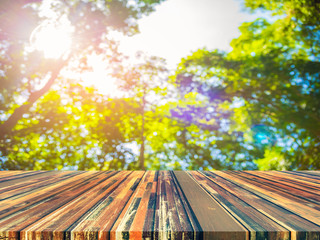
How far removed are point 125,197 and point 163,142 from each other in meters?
7.04

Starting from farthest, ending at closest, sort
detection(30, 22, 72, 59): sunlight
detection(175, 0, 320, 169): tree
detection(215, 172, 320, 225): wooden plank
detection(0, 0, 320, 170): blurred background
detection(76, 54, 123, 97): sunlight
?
detection(76, 54, 123, 97): sunlight < detection(175, 0, 320, 169): tree < detection(0, 0, 320, 170): blurred background < detection(30, 22, 72, 59): sunlight < detection(215, 172, 320, 225): wooden plank

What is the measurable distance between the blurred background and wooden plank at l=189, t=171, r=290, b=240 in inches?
190

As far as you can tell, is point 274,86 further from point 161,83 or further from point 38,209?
point 38,209

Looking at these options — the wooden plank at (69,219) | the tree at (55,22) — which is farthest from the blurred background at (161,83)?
the wooden plank at (69,219)

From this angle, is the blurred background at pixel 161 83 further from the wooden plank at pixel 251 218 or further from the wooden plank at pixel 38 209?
the wooden plank at pixel 251 218

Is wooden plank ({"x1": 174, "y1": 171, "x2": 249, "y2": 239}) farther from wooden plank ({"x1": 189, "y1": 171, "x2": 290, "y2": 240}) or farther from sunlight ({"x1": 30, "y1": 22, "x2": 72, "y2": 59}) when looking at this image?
sunlight ({"x1": 30, "y1": 22, "x2": 72, "y2": 59})

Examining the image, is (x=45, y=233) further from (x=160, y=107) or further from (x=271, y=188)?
(x=160, y=107)

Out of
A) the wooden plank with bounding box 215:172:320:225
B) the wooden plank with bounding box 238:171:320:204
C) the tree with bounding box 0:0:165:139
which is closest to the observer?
the wooden plank with bounding box 215:172:320:225

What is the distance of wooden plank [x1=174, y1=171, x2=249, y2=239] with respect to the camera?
1088 millimetres

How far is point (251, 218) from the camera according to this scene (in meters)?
1.27

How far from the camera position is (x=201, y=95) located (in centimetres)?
792

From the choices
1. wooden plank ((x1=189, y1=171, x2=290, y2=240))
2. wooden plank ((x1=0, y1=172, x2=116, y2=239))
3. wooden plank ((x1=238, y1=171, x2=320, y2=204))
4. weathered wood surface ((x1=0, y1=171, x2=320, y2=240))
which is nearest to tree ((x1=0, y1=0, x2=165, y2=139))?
wooden plank ((x1=0, y1=172, x2=116, y2=239))

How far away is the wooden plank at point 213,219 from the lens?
1088 millimetres

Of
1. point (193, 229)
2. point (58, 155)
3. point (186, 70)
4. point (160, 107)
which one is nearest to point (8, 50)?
point (58, 155)
